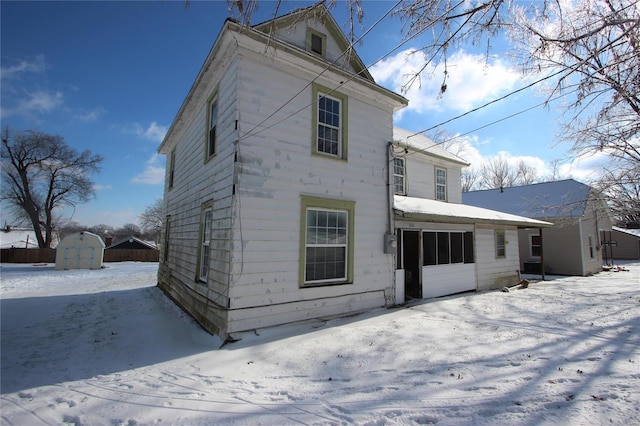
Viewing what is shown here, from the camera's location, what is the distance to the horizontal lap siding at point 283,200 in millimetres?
6293

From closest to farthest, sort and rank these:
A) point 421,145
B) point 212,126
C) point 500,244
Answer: point 212,126 < point 500,244 < point 421,145

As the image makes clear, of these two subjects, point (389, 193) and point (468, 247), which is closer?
point (389, 193)

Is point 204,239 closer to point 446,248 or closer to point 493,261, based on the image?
point 446,248

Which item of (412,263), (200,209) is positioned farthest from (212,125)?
(412,263)

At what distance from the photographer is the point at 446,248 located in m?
11.0

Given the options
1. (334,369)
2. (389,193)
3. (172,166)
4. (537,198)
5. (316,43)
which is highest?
(316,43)

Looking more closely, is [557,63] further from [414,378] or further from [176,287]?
[176,287]

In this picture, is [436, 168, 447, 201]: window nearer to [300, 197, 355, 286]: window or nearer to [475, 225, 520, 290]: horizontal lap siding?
[475, 225, 520, 290]: horizontal lap siding

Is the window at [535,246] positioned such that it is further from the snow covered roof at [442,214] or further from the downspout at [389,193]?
the downspout at [389,193]

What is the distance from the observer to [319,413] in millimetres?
3434

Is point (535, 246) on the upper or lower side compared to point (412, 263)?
upper

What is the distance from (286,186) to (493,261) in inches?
399

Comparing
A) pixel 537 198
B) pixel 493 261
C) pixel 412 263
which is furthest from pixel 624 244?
pixel 412 263

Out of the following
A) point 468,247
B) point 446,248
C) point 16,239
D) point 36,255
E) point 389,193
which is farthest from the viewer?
point 16,239
